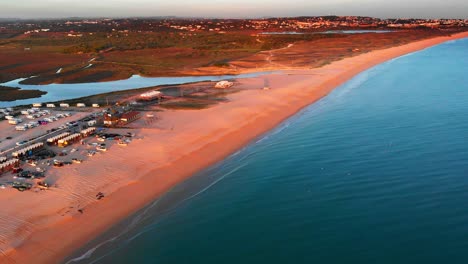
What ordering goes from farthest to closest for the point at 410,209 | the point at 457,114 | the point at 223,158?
1. the point at 457,114
2. the point at 223,158
3. the point at 410,209

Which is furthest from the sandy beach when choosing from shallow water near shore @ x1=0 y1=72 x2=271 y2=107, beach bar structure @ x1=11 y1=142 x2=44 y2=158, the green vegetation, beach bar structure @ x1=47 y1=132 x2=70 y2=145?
the green vegetation

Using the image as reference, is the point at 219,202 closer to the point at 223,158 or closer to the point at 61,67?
the point at 223,158

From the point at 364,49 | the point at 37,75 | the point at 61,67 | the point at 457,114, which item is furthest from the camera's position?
the point at 364,49

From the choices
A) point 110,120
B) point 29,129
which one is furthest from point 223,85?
point 29,129

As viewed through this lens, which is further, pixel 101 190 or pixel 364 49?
pixel 364 49

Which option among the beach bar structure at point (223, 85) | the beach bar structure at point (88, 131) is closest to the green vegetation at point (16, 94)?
the beach bar structure at point (223, 85)

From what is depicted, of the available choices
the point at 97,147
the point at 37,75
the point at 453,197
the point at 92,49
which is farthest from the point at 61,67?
the point at 453,197
